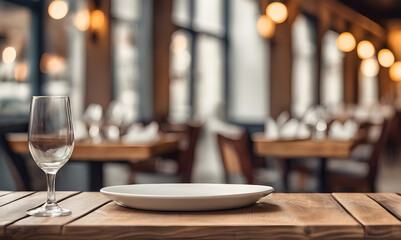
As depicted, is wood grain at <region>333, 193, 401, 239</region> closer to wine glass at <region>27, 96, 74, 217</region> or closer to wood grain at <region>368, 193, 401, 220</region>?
wood grain at <region>368, 193, 401, 220</region>

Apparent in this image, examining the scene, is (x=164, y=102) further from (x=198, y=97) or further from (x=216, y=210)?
(x=216, y=210)

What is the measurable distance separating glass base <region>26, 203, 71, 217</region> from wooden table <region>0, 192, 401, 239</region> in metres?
0.02

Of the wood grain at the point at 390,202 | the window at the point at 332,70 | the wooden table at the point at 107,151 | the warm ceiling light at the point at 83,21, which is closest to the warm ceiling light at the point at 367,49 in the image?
the window at the point at 332,70

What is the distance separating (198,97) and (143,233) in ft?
32.2

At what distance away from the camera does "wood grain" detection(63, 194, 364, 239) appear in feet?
3.36

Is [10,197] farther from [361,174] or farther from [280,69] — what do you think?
[280,69]

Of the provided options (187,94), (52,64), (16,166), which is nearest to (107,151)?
(16,166)

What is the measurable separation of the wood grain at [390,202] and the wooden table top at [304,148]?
2.60 meters

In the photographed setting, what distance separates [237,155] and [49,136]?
10.1 feet

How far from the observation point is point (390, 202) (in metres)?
1.33

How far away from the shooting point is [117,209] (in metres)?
1.21

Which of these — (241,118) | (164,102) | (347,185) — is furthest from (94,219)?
(241,118)

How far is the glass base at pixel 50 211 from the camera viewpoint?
3.72 ft

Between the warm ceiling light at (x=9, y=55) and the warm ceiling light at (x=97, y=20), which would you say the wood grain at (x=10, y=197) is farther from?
the warm ceiling light at (x=97, y=20)
